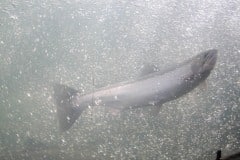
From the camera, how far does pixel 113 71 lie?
8.17m

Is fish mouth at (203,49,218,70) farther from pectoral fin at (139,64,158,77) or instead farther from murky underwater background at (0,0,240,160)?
pectoral fin at (139,64,158,77)

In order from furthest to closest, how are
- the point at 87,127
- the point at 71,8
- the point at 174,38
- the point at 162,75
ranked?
the point at 71,8 → the point at 174,38 → the point at 87,127 → the point at 162,75

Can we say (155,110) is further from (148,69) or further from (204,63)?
(204,63)

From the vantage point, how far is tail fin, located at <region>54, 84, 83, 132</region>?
4.27 metres

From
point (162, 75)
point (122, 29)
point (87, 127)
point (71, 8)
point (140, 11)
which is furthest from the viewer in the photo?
point (71, 8)

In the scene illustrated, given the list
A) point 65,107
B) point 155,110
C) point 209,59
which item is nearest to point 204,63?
point 209,59

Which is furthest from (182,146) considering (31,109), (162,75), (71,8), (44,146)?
(71,8)

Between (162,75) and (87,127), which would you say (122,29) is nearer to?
(87,127)

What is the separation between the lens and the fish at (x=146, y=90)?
3568mm

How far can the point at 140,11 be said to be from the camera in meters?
10.6

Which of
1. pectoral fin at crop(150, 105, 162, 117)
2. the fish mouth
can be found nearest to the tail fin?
pectoral fin at crop(150, 105, 162, 117)

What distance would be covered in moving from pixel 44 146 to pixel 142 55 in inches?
134

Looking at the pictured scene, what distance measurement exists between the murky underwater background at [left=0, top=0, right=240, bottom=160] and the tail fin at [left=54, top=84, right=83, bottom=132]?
157cm

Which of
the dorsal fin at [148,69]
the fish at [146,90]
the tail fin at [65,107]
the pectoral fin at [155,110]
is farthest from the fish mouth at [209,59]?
the tail fin at [65,107]
